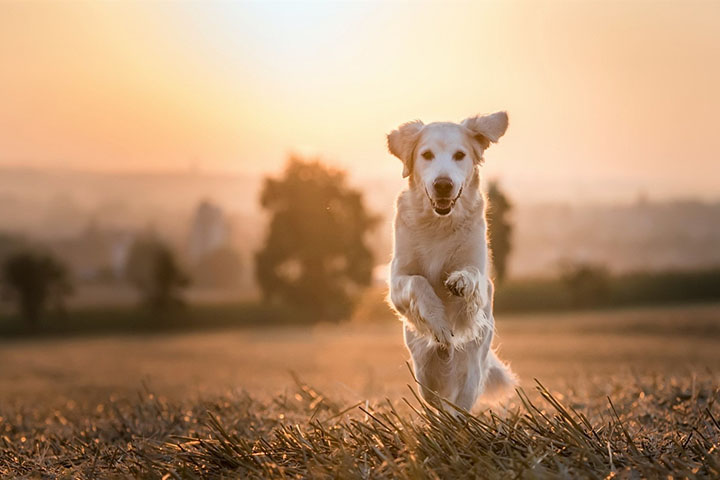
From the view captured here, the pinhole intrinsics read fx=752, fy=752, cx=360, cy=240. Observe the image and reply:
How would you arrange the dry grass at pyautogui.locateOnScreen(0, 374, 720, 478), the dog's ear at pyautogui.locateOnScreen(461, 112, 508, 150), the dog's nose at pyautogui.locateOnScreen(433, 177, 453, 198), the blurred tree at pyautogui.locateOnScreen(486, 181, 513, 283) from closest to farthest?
the dry grass at pyautogui.locateOnScreen(0, 374, 720, 478) → the dog's nose at pyautogui.locateOnScreen(433, 177, 453, 198) → the dog's ear at pyautogui.locateOnScreen(461, 112, 508, 150) → the blurred tree at pyautogui.locateOnScreen(486, 181, 513, 283)

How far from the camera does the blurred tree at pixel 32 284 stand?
168 feet

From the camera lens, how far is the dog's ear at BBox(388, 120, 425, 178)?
20.3 feet

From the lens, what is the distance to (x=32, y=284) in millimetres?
51344

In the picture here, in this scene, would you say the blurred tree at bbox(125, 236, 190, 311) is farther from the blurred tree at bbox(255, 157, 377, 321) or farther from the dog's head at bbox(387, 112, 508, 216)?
the dog's head at bbox(387, 112, 508, 216)

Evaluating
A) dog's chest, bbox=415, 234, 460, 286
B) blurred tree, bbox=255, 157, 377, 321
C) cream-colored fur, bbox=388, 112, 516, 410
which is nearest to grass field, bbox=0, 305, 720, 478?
cream-colored fur, bbox=388, 112, 516, 410

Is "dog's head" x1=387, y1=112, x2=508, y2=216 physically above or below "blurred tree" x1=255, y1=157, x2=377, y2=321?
above

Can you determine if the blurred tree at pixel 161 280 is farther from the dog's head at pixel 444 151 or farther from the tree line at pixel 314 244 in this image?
the dog's head at pixel 444 151

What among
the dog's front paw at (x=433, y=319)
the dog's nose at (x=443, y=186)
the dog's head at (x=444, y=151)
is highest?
the dog's head at (x=444, y=151)

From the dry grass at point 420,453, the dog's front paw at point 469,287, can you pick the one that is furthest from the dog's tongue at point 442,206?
the dry grass at point 420,453

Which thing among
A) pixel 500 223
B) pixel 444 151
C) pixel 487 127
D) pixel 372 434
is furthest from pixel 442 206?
pixel 500 223

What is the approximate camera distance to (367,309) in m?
46.6

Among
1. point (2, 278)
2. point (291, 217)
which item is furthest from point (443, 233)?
point (2, 278)

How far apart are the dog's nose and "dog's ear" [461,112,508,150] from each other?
30.8 inches

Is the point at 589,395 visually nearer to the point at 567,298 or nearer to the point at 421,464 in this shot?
the point at 421,464
